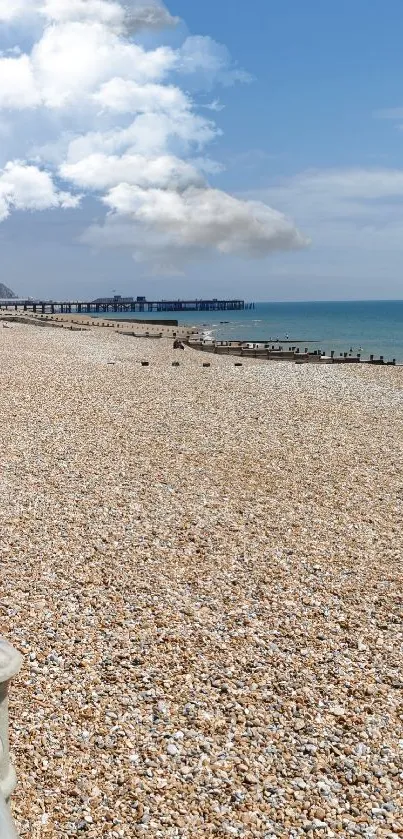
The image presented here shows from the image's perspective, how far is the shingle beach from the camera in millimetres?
4203

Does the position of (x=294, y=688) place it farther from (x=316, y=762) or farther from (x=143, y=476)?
(x=143, y=476)

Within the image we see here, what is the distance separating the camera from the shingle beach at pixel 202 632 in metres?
4.20

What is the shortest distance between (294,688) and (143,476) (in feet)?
17.4

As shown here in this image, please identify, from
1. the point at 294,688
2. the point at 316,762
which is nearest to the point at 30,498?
the point at 294,688

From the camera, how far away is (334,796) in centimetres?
423

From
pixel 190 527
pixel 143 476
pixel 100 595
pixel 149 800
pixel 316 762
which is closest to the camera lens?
pixel 149 800

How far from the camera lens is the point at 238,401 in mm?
16922

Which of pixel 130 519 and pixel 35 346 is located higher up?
pixel 35 346

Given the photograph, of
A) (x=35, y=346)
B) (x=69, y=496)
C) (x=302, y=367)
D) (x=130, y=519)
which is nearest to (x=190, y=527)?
(x=130, y=519)

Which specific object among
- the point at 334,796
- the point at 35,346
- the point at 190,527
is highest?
the point at 35,346

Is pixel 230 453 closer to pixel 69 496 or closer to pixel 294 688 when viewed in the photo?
pixel 69 496

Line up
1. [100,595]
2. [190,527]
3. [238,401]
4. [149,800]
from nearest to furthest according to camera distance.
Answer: [149,800] < [100,595] < [190,527] < [238,401]

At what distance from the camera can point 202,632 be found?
5.95 metres

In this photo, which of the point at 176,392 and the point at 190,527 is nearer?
the point at 190,527
